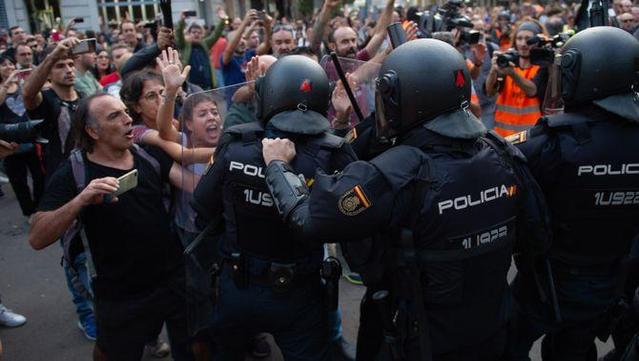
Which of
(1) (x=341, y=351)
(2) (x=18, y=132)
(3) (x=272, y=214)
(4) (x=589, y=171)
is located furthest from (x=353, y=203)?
(2) (x=18, y=132)

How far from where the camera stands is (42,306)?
445 cm

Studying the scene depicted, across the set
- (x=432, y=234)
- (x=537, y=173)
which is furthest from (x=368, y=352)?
(x=537, y=173)

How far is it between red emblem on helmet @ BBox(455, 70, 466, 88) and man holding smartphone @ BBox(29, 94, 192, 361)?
157 centimetres

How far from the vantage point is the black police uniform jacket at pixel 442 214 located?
185 cm

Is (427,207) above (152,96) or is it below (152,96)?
below

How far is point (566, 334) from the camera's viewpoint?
268 centimetres

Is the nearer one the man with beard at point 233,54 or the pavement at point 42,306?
the pavement at point 42,306

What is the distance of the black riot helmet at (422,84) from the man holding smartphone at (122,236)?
137 cm

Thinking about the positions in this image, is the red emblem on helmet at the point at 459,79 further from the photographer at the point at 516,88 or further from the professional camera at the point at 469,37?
the professional camera at the point at 469,37

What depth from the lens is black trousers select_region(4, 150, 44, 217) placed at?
605 centimetres

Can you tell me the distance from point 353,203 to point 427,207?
27 centimetres

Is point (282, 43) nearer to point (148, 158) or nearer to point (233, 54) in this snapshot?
point (233, 54)

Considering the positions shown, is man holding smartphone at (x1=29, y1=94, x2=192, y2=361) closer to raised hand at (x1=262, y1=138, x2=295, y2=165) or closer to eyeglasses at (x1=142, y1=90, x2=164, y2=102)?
eyeglasses at (x1=142, y1=90, x2=164, y2=102)

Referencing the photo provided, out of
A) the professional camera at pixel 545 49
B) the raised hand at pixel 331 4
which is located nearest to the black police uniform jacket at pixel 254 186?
the professional camera at pixel 545 49
